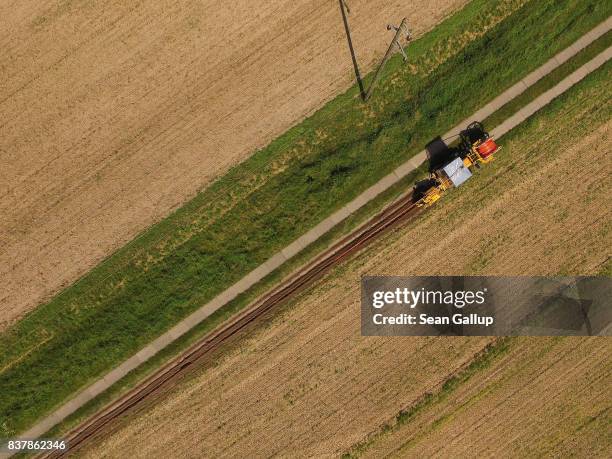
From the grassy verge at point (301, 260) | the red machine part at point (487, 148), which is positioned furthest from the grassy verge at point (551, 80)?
the red machine part at point (487, 148)

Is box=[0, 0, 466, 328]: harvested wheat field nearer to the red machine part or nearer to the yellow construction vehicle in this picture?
the yellow construction vehicle

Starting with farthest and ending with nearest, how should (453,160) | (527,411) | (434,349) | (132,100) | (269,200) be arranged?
(527,411)
(434,349)
(269,200)
(132,100)
(453,160)

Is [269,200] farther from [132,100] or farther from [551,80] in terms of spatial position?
[551,80]

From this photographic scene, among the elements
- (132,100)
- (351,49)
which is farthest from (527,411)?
(132,100)

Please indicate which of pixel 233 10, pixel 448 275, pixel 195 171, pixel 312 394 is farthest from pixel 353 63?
pixel 312 394

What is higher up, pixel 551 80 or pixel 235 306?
pixel 551 80

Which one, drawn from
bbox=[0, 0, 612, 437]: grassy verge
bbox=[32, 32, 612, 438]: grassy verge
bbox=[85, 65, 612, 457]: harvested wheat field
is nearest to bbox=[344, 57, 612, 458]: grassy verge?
bbox=[85, 65, 612, 457]: harvested wheat field
